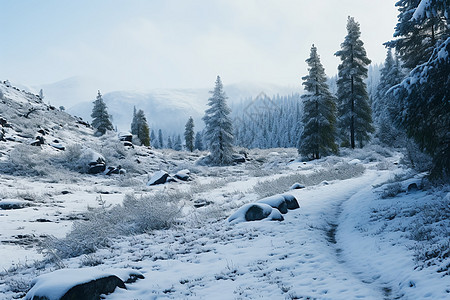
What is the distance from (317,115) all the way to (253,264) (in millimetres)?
26826

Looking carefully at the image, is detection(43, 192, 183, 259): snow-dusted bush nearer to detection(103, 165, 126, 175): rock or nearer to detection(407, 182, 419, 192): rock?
detection(407, 182, 419, 192): rock

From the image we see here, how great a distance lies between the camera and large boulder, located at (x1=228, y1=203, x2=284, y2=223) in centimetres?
998

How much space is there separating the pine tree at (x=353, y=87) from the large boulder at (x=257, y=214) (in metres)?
25.7

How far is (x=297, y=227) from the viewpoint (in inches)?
358

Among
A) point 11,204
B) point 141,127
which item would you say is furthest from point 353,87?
point 141,127

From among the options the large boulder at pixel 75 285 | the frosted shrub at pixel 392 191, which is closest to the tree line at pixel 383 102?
the frosted shrub at pixel 392 191

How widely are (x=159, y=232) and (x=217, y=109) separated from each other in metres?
29.2

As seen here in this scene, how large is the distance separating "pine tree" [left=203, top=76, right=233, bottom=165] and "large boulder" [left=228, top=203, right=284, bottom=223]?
995 inches

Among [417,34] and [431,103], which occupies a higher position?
[417,34]

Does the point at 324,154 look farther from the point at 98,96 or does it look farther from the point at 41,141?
the point at 98,96

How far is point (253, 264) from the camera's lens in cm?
651

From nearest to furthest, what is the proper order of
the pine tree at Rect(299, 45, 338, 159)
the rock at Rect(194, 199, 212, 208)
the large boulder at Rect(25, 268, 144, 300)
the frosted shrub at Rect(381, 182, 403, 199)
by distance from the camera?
1. the large boulder at Rect(25, 268, 144, 300)
2. the frosted shrub at Rect(381, 182, 403, 199)
3. the rock at Rect(194, 199, 212, 208)
4. the pine tree at Rect(299, 45, 338, 159)

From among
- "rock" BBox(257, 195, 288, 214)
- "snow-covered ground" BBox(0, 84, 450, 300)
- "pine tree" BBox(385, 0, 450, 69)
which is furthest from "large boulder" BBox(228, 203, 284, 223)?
"pine tree" BBox(385, 0, 450, 69)

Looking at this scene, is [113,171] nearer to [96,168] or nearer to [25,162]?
[96,168]
